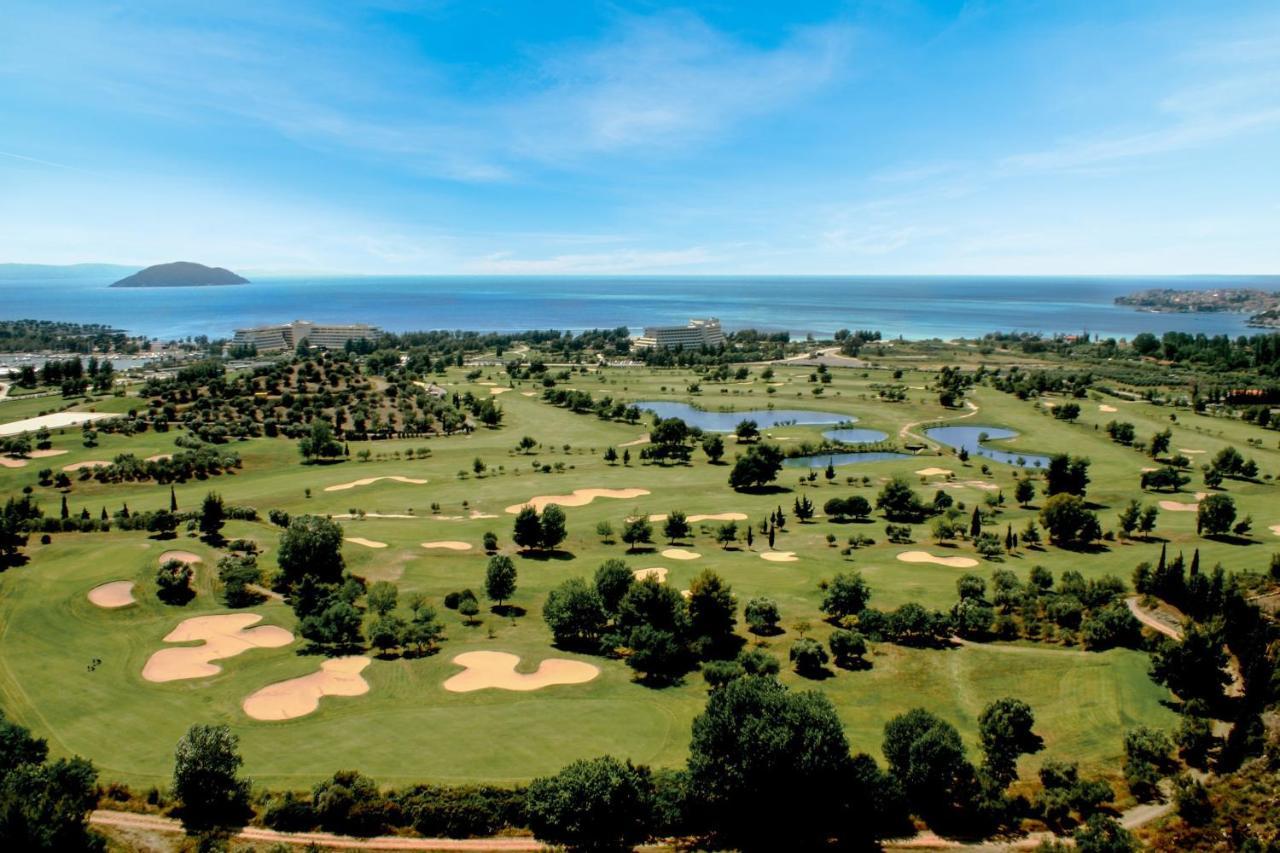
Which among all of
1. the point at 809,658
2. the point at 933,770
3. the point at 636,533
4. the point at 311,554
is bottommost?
the point at 809,658

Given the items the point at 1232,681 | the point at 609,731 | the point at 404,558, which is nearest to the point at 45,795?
the point at 609,731

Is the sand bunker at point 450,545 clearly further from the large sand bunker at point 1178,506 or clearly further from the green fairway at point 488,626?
the large sand bunker at point 1178,506

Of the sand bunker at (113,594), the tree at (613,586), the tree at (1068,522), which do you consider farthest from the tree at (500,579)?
the tree at (1068,522)

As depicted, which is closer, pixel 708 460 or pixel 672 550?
pixel 672 550

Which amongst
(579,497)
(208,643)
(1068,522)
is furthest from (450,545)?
(1068,522)

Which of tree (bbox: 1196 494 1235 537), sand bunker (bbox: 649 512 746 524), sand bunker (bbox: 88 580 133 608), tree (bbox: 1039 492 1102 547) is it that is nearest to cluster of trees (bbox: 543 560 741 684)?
sand bunker (bbox: 649 512 746 524)

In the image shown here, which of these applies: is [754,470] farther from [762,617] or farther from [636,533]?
[762,617]

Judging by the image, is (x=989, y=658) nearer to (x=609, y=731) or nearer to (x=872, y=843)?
(x=872, y=843)
